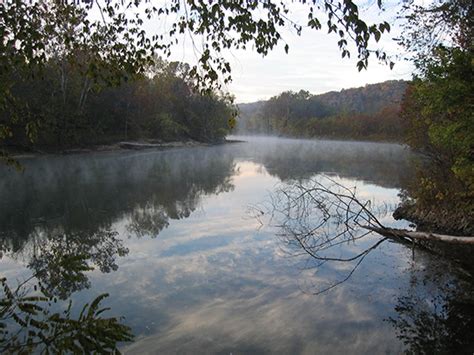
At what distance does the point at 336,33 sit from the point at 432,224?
475 inches

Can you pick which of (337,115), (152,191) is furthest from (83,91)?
(337,115)

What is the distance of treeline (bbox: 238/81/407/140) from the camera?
110 meters

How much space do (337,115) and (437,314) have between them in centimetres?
13201

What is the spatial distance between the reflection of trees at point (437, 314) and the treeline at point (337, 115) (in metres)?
88.8

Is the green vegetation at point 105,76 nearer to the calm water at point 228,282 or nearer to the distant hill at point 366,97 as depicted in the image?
the calm water at point 228,282

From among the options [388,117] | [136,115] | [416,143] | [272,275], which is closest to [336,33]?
[272,275]

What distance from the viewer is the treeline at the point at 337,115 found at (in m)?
110

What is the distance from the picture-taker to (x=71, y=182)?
2308 cm

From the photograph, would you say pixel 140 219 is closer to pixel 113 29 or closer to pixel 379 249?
pixel 379 249

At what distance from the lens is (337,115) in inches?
5231

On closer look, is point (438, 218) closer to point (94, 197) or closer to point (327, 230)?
point (327, 230)

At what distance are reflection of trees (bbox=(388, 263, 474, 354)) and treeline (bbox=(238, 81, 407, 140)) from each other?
291 feet

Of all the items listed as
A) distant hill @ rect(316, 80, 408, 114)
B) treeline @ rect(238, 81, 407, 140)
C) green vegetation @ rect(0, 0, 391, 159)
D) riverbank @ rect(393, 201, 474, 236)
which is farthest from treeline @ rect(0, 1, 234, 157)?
distant hill @ rect(316, 80, 408, 114)

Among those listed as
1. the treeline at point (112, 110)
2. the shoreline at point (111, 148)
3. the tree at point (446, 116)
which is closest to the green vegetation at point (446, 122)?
the tree at point (446, 116)
